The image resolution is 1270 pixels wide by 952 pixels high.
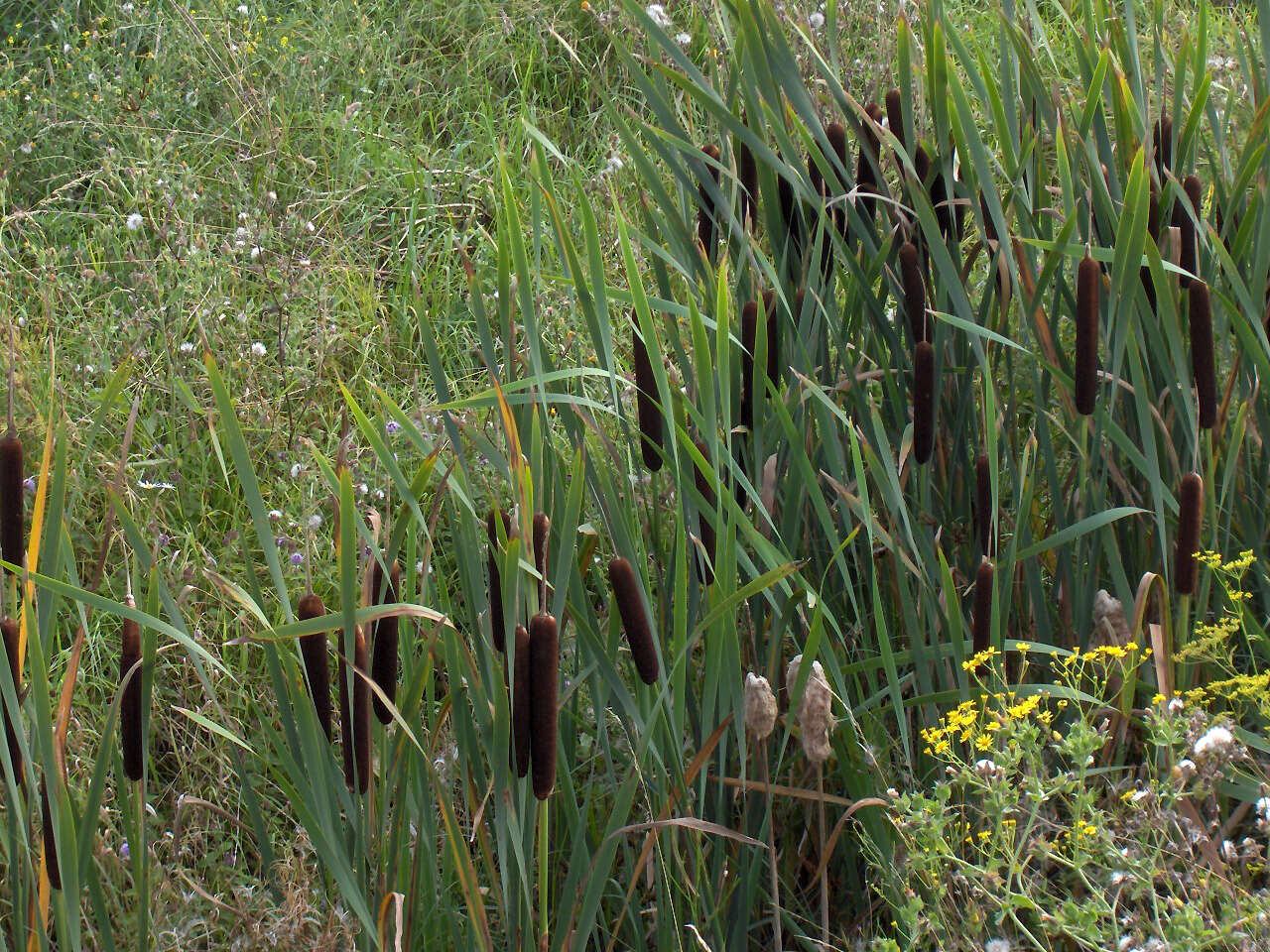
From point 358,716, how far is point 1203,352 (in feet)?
3.00

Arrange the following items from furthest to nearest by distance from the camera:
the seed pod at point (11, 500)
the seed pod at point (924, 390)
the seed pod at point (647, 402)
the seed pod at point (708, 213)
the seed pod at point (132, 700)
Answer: the seed pod at point (708, 213), the seed pod at point (924, 390), the seed pod at point (647, 402), the seed pod at point (132, 700), the seed pod at point (11, 500)

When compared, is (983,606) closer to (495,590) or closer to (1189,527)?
(1189,527)

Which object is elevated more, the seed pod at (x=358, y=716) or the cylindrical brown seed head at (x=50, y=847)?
the seed pod at (x=358, y=716)

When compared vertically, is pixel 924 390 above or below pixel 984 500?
above

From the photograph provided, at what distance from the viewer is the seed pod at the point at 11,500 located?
3.34 feet

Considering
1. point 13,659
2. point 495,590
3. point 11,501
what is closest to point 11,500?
point 11,501

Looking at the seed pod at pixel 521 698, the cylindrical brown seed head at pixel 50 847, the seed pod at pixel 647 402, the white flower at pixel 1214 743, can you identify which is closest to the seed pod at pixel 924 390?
the seed pod at pixel 647 402

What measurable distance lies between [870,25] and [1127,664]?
2689 millimetres

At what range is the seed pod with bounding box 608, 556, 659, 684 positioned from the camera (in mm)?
1090

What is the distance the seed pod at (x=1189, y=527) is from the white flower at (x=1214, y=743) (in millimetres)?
258

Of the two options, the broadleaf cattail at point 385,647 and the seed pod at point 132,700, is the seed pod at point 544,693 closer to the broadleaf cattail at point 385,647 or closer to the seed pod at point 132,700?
the broadleaf cattail at point 385,647

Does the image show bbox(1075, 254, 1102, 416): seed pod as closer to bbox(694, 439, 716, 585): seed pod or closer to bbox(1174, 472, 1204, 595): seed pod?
bbox(1174, 472, 1204, 595): seed pod

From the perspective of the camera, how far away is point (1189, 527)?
1.35 m

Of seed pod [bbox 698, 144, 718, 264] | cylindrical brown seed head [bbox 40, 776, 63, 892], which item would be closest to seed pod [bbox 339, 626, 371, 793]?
cylindrical brown seed head [bbox 40, 776, 63, 892]
